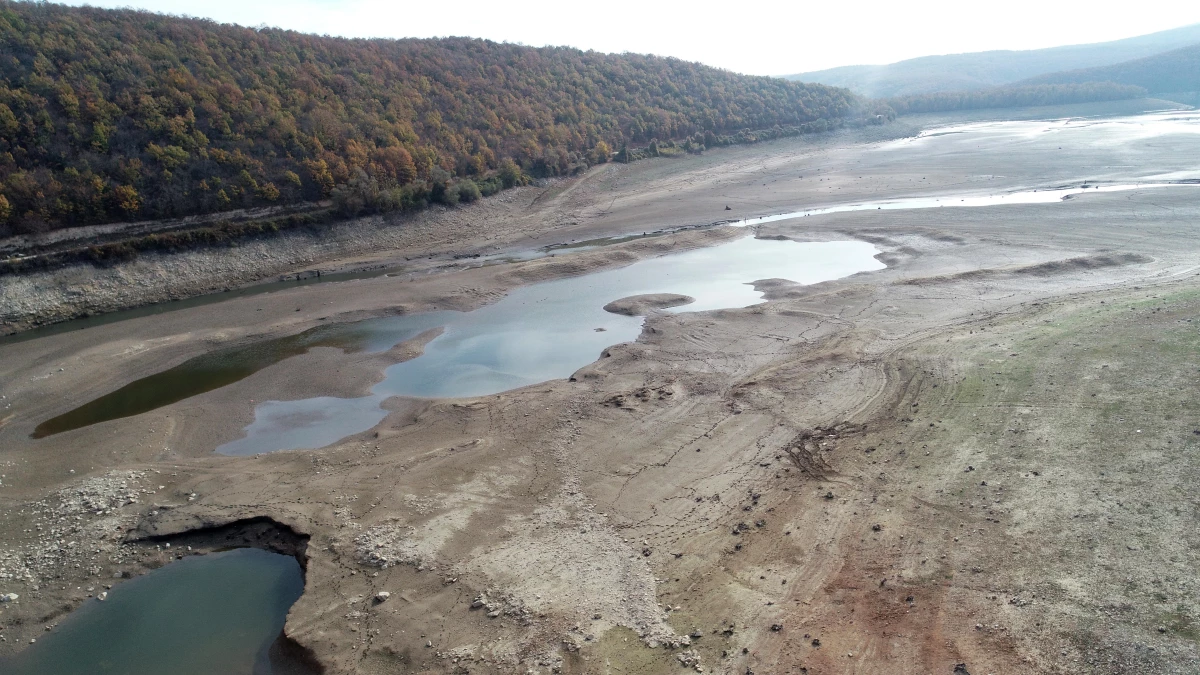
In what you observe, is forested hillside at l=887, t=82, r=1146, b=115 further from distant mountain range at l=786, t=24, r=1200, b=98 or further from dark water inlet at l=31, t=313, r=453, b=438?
dark water inlet at l=31, t=313, r=453, b=438

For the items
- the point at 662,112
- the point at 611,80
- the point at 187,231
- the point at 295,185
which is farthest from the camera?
the point at 611,80

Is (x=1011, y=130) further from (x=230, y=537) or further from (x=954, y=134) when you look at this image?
(x=230, y=537)

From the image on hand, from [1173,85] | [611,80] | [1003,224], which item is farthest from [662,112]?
[1173,85]

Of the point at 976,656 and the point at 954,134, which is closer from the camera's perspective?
the point at 976,656

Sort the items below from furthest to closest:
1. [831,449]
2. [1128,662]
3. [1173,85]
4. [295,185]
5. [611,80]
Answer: [1173,85] < [611,80] < [295,185] < [831,449] < [1128,662]

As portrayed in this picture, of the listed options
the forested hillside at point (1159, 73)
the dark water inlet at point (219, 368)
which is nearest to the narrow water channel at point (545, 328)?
the dark water inlet at point (219, 368)

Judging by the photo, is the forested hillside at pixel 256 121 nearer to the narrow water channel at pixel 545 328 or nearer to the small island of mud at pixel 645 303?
A: the narrow water channel at pixel 545 328

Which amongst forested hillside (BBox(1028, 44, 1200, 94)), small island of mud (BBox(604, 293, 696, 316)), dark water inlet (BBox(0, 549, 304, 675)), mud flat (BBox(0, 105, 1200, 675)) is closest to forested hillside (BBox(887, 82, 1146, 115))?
forested hillside (BBox(1028, 44, 1200, 94))
